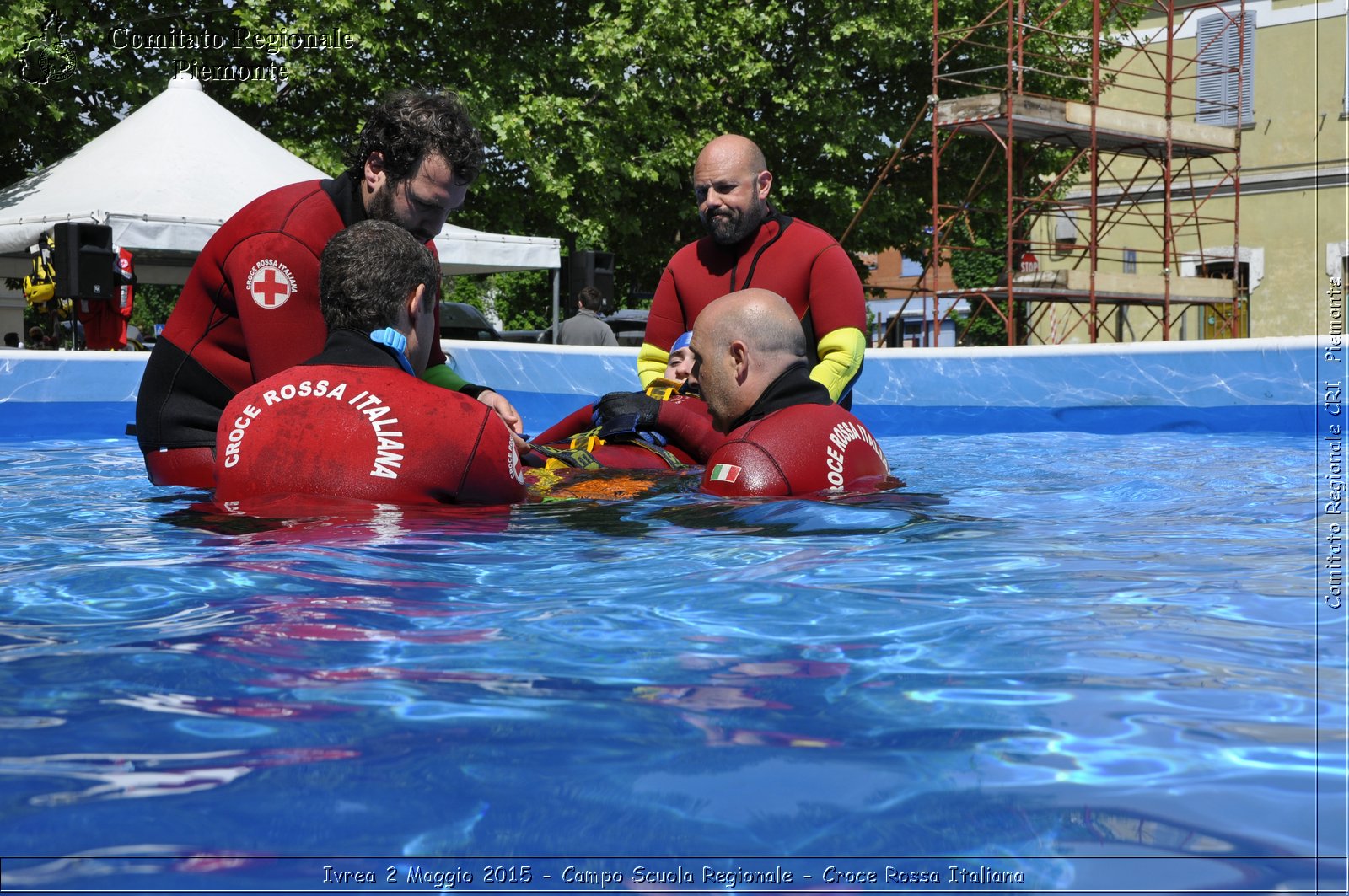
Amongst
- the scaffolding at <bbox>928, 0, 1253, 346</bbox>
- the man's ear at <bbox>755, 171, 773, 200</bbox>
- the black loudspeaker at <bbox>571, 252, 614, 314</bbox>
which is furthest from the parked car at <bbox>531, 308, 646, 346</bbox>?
the man's ear at <bbox>755, 171, 773, 200</bbox>

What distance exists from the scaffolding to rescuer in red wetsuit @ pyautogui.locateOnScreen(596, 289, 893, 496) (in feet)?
46.3

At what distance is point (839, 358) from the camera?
5.81 metres

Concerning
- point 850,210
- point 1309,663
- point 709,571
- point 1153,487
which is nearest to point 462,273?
point 850,210


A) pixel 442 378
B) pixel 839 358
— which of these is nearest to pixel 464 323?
pixel 839 358

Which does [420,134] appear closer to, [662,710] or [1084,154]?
[662,710]

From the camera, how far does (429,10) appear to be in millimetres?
20594

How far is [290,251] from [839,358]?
254 cm

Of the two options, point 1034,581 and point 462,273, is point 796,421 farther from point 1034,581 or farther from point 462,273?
point 462,273

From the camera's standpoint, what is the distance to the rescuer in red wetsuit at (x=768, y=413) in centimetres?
443

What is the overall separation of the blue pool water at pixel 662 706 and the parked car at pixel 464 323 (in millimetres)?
17333

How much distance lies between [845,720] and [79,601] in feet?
6.60

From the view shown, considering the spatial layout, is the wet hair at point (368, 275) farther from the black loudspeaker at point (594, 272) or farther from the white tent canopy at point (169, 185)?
the black loudspeaker at point (594, 272)

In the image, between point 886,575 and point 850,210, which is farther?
point 850,210

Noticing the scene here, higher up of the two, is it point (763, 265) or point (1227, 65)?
point (1227, 65)
